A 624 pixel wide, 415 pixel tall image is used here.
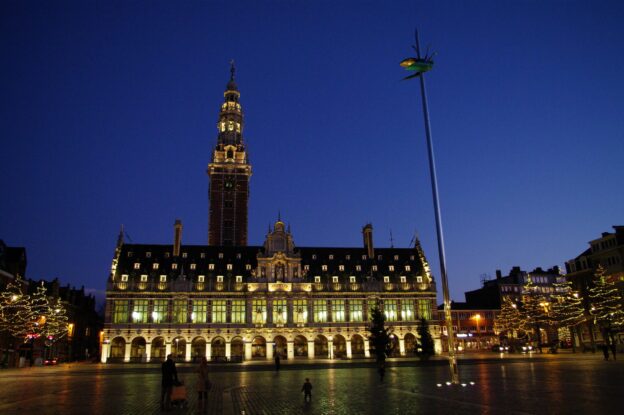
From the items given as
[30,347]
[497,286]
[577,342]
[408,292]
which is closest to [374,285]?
[408,292]

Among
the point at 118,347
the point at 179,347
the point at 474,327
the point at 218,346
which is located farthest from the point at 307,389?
the point at 474,327

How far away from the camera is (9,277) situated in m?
58.1

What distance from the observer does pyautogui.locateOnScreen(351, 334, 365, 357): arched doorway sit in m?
77.2

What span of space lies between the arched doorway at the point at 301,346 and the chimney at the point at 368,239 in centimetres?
1813

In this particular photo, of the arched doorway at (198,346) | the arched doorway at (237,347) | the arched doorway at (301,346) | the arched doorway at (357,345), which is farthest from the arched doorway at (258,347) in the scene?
the arched doorway at (357,345)

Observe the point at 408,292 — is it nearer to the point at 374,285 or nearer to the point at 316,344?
the point at 374,285

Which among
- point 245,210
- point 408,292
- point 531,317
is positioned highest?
point 245,210

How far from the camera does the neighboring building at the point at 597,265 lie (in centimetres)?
6384

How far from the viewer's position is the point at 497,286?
10631cm

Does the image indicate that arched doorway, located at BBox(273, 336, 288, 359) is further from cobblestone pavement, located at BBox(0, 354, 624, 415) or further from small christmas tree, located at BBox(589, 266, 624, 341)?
cobblestone pavement, located at BBox(0, 354, 624, 415)

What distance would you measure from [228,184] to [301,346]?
133 ft

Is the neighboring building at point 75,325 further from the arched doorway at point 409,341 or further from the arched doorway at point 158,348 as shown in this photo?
the arched doorway at point 409,341

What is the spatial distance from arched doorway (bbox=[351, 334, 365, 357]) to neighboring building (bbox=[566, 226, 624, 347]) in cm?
3126

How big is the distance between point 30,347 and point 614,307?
69108 mm
